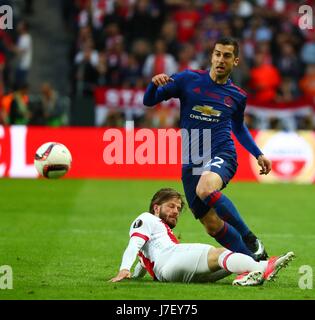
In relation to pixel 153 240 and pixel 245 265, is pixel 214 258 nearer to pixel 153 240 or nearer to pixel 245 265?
pixel 245 265

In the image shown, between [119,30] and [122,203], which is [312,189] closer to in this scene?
[122,203]

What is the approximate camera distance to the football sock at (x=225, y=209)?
905 cm

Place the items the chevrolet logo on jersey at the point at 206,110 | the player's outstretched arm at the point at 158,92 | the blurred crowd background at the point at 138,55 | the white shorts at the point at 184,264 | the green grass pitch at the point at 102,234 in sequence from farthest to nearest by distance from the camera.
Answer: the blurred crowd background at the point at 138,55 → the chevrolet logo on jersey at the point at 206,110 → the player's outstretched arm at the point at 158,92 → the white shorts at the point at 184,264 → the green grass pitch at the point at 102,234

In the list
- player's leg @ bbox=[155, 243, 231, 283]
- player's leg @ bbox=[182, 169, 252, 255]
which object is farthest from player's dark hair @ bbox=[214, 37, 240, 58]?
player's leg @ bbox=[155, 243, 231, 283]

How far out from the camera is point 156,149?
1850 cm

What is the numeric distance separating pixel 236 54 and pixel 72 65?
1383 cm

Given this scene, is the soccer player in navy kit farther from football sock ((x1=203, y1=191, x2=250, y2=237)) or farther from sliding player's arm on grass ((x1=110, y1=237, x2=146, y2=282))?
sliding player's arm on grass ((x1=110, y1=237, x2=146, y2=282))

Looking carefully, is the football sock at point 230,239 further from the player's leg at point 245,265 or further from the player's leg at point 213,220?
the player's leg at point 245,265

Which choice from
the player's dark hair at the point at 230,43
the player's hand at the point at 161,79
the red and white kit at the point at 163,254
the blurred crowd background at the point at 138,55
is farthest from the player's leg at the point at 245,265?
the blurred crowd background at the point at 138,55

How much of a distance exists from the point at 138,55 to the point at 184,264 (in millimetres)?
13985

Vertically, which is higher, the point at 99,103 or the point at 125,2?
the point at 125,2

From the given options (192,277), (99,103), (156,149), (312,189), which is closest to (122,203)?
(156,149)

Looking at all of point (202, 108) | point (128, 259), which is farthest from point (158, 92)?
point (128, 259)

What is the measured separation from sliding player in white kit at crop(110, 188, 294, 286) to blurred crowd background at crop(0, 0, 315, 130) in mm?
11253
